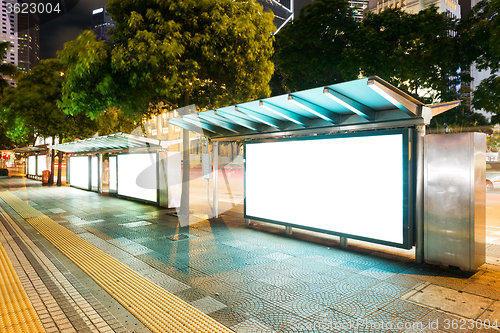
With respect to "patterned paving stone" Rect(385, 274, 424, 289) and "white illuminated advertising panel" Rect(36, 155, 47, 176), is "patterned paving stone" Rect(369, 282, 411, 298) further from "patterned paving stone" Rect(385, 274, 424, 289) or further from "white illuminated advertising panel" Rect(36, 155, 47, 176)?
"white illuminated advertising panel" Rect(36, 155, 47, 176)

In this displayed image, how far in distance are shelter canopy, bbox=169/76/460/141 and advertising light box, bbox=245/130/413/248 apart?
0.42 metres

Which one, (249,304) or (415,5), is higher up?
(415,5)

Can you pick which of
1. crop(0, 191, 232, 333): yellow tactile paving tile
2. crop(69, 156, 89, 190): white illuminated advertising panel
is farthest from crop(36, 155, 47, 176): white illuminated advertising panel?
crop(0, 191, 232, 333): yellow tactile paving tile

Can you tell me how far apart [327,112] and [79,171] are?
58.8 ft

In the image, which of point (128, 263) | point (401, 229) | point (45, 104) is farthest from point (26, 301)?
point (45, 104)

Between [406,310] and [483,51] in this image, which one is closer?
[406,310]

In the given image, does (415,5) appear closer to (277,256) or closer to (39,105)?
(39,105)

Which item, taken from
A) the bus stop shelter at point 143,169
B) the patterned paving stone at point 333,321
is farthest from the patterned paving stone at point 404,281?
the bus stop shelter at point 143,169

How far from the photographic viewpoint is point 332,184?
21.1 feet

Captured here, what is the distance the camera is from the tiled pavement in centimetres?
353

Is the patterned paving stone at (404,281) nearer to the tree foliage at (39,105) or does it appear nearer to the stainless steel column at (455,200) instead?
the stainless steel column at (455,200)

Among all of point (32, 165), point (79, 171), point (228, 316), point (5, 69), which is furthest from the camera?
point (32, 165)

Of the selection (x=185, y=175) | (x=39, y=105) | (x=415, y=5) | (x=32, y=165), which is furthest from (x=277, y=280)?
(x=415, y=5)

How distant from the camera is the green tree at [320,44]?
15086 millimetres
